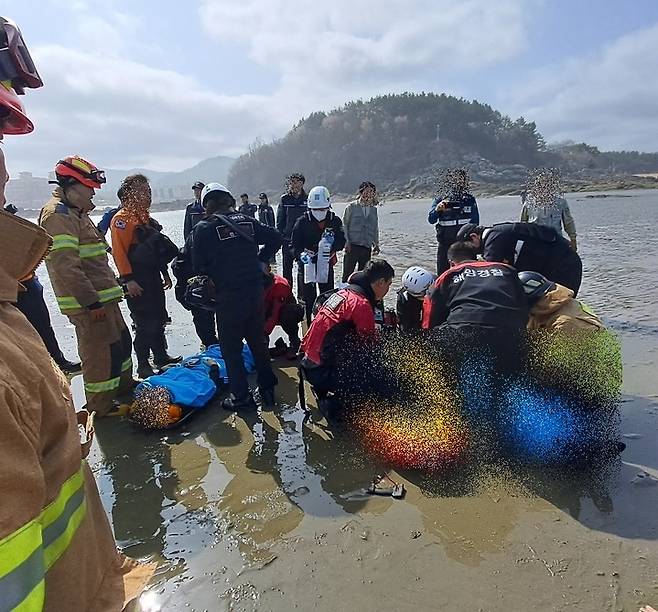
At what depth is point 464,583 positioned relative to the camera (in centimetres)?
212

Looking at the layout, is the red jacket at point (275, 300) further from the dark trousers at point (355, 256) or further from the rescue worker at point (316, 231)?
the dark trousers at point (355, 256)

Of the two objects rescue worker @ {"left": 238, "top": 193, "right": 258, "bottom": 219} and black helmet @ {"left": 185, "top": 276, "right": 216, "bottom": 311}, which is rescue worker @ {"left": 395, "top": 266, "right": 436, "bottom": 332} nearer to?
black helmet @ {"left": 185, "top": 276, "right": 216, "bottom": 311}

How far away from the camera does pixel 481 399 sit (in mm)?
3490

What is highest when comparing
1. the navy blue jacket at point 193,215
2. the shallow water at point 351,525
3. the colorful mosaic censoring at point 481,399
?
the navy blue jacket at point 193,215

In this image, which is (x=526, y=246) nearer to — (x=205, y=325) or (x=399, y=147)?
(x=205, y=325)

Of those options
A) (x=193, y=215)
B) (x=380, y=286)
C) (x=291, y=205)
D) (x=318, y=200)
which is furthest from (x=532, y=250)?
(x=193, y=215)

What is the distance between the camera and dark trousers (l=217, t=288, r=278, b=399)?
153 inches

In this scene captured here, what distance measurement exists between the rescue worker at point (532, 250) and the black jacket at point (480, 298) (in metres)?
0.99

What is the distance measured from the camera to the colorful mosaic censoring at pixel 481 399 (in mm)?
3160

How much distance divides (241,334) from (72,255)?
1.37 metres

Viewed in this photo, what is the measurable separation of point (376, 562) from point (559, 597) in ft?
2.53

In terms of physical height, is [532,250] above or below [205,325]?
above

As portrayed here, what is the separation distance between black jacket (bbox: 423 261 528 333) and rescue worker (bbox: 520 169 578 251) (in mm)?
3092

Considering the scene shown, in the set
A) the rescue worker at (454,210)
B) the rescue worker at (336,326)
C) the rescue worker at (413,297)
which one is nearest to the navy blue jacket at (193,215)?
the rescue worker at (454,210)
